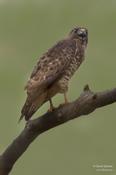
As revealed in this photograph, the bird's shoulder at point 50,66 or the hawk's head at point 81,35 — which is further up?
the bird's shoulder at point 50,66

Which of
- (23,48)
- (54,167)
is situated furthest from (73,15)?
(54,167)

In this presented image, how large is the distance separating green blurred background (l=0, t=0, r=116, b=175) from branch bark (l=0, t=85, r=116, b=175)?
164 centimetres

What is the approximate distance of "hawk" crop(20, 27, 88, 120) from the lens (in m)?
2.76

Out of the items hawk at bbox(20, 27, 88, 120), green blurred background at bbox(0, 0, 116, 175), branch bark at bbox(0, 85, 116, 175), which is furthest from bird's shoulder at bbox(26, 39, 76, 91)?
green blurred background at bbox(0, 0, 116, 175)

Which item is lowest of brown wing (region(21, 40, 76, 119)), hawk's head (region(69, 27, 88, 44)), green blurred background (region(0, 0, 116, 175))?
green blurred background (region(0, 0, 116, 175))

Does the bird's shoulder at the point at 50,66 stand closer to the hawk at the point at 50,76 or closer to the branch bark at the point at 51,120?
the hawk at the point at 50,76

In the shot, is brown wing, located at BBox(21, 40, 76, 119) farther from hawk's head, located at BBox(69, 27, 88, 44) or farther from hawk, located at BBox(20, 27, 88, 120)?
hawk's head, located at BBox(69, 27, 88, 44)

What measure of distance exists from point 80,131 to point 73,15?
40.5 inches

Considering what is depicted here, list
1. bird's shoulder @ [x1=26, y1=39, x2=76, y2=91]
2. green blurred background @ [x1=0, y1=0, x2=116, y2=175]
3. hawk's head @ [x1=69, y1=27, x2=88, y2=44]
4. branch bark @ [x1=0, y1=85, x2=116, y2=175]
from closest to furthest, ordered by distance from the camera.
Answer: branch bark @ [x1=0, y1=85, x2=116, y2=175] → bird's shoulder @ [x1=26, y1=39, x2=76, y2=91] → hawk's head @ [x1=69, y1=27, x2=88, y2=44] → green blurred background @ [x1=0, y1=0, x2=116, y2=175]

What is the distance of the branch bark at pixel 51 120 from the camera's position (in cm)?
266

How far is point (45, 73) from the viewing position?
282 centimetres

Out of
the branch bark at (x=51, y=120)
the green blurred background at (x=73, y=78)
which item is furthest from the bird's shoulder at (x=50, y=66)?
the green blurred background at (x=73, y=78)

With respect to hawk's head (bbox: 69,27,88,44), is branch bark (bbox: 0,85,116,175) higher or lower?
higher

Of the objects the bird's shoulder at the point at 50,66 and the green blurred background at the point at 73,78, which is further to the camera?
the green blurred background at the point at 73,78
